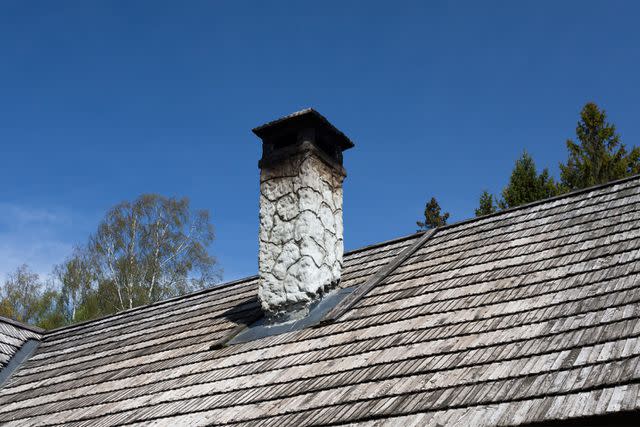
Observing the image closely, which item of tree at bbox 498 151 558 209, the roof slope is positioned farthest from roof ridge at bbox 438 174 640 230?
tree at bbox 498 151 558 209

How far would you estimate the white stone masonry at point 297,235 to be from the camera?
5738 mm

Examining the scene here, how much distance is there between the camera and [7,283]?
26.1 metres

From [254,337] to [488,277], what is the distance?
2010 millimetres

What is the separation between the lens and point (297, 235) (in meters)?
5.84

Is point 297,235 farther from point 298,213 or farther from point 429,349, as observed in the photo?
point 429,349

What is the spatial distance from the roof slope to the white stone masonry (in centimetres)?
406

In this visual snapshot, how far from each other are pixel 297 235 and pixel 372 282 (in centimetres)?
79

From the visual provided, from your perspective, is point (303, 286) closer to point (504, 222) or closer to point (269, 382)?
point (269, 382)

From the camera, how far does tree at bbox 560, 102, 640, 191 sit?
62.2 feet

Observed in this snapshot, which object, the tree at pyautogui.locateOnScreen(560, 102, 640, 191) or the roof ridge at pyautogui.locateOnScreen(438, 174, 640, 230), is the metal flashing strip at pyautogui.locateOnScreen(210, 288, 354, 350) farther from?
the tree at pyautogui.locateOnScreen(560, 102, 640, 191)

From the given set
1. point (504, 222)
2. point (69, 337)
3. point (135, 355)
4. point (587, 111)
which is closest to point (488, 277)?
point (504, 222)

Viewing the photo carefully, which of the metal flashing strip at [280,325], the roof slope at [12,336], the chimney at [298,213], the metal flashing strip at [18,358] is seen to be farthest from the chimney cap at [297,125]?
the roof slope at [12,336]

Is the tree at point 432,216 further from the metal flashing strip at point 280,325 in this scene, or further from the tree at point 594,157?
the metal flashing strip at point 280,325

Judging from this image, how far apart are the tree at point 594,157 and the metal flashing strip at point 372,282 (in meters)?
13.6
